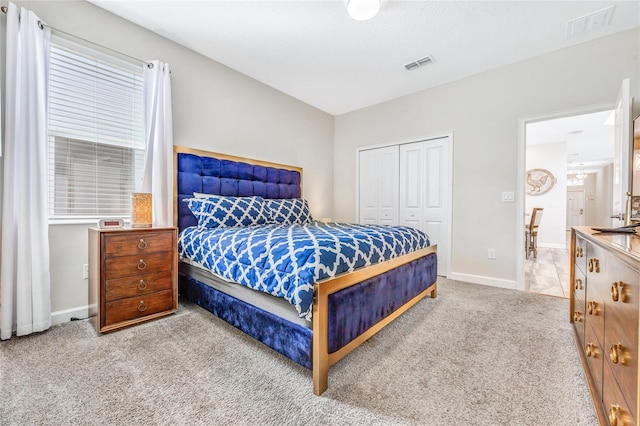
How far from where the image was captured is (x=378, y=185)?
14.5 ft

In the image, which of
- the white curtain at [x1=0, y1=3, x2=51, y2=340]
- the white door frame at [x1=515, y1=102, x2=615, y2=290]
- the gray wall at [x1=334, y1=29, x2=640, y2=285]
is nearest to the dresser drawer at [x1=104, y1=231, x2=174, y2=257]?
the white curtain at [x1=0, y1=3, x2=51, y2=340]

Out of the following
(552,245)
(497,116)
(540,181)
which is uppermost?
(497,116)

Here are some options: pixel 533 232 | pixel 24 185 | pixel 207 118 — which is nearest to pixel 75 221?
pixel 24 185

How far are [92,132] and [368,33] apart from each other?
106 inches

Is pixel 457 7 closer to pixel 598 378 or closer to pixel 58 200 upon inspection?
pixel 598 378

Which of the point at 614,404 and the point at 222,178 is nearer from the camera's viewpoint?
the point at 614,404

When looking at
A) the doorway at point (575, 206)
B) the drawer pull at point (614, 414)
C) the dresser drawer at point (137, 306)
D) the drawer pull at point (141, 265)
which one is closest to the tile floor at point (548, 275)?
the drawer pull at point (614, 414)

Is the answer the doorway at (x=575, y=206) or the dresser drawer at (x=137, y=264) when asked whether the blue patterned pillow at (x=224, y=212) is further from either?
the doorway at (x=575, y=206)

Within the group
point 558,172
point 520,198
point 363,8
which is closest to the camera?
point 363,8

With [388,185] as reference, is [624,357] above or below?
Answer: below

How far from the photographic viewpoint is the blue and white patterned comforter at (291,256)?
1.43m

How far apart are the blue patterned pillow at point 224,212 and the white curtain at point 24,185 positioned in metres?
1.07

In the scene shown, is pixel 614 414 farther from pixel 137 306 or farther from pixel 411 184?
pixel 411 184

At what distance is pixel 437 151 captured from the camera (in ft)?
12.4
